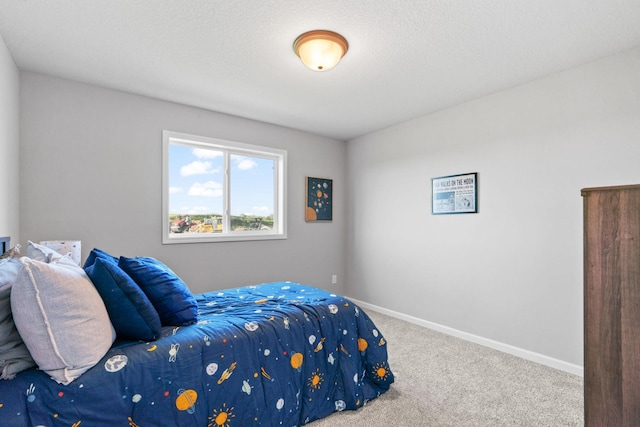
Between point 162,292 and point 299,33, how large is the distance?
1843mm

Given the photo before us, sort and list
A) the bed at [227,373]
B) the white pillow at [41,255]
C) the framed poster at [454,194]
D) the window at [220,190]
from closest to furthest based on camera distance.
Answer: the bed at [227,373] < the white pillow at [41,255] < the framed poster at [454,194] < the window at [220,190]

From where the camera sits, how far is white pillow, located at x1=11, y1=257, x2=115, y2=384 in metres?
1.22

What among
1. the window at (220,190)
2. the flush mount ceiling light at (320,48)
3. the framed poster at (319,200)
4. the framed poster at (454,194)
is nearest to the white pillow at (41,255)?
the window at (220,190)

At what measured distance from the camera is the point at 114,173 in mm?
3014

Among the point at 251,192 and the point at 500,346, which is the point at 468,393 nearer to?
the point at 500,346

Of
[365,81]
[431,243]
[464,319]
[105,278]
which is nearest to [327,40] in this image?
[365,81]

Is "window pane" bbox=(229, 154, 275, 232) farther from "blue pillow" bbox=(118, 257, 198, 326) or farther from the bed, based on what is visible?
"blue pillow" bbox=(118, 257, 198, 326)

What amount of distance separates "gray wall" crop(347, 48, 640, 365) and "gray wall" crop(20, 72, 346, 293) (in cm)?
163

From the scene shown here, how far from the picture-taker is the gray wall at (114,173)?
2.68 meters

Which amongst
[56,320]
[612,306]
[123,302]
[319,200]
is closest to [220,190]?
[319,200]

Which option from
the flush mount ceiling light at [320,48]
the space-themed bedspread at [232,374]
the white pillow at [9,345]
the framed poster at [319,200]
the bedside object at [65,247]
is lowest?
the space-themed bedspread at [232,374]

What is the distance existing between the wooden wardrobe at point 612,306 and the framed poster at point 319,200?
11.1 feet

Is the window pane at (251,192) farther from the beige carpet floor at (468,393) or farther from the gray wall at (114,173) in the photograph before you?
the beige carpet floor at (468,393)

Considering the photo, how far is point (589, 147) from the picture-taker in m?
2.49
